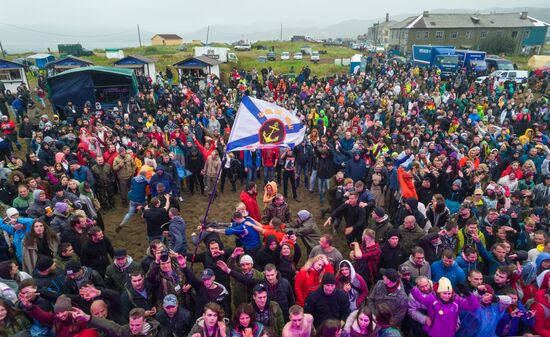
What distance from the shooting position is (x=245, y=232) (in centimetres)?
573

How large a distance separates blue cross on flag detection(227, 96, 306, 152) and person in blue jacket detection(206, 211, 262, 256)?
4.16 ft

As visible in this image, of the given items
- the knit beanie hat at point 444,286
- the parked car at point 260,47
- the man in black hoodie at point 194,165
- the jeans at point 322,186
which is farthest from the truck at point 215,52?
the knit beanie hat at point 444,286

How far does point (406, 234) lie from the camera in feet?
17.9

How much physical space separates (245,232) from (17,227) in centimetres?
383

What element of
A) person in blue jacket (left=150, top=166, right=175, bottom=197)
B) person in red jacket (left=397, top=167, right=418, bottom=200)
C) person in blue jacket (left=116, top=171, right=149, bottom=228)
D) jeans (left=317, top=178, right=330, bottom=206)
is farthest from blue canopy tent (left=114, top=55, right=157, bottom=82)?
person in red jacket (left=397, top=167, right=418, bottom=200)

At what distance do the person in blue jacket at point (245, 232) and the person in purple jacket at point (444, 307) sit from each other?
285cm

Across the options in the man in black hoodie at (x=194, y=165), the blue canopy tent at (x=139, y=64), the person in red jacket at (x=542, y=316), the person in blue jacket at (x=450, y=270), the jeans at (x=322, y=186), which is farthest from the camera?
the blue canopy tent at (x=139, y=64)

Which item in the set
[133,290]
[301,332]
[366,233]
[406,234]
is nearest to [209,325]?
[301,332]

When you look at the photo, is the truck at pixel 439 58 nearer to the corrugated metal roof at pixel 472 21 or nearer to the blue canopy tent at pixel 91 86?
the corrugated metal roof at pixel 472 21

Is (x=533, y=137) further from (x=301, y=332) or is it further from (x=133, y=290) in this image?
(x=133, y=290)

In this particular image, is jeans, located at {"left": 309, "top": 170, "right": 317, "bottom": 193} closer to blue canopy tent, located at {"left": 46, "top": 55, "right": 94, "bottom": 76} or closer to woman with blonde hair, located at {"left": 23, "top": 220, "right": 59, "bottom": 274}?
woman with blonde hair, located at {"left": 23, "top": 220, "right": 59, "bottom": 274}

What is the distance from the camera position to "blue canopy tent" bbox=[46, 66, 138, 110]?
16953 millimetres

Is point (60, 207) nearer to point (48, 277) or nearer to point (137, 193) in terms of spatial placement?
point (48, 277)

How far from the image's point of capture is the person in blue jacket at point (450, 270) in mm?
4547
